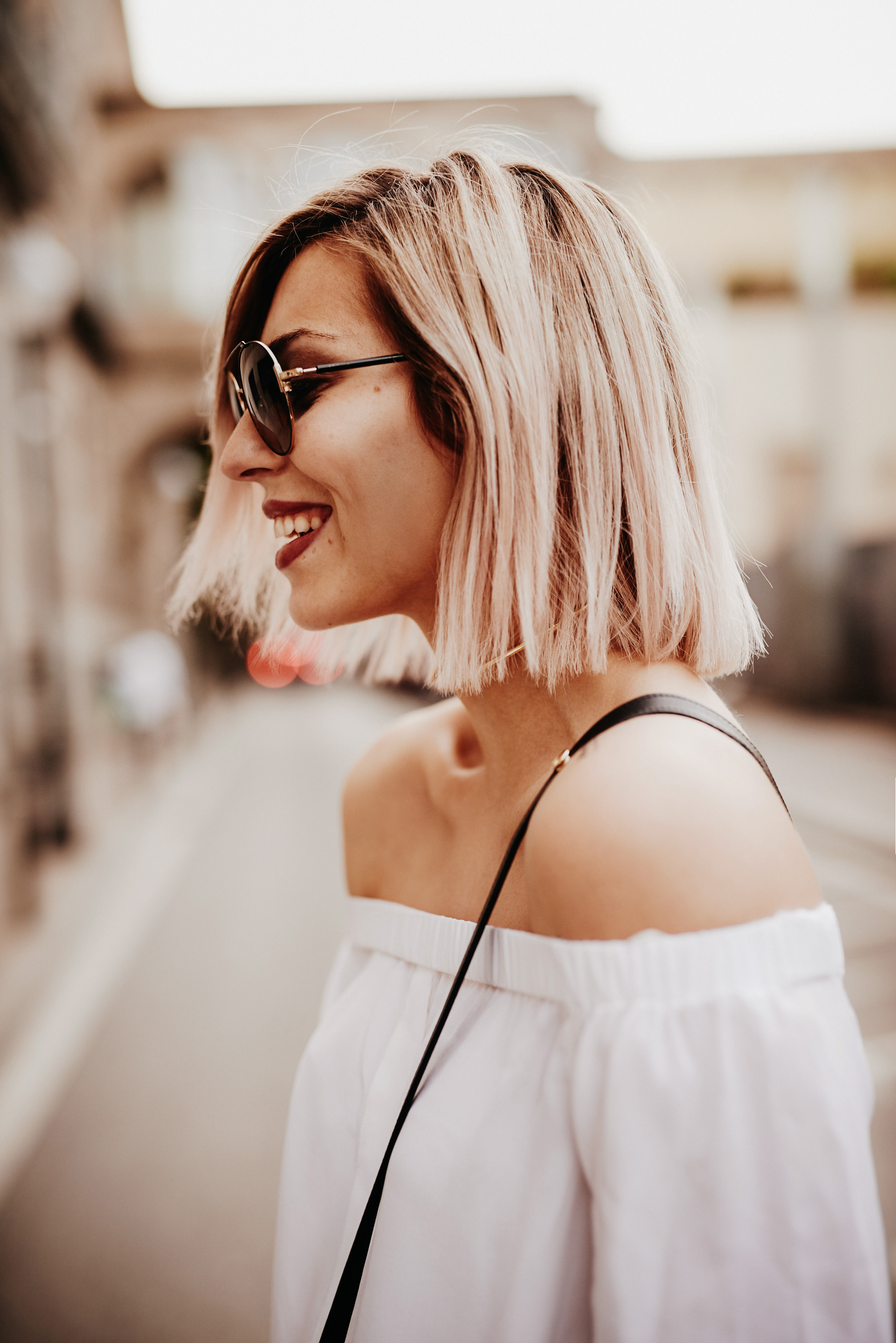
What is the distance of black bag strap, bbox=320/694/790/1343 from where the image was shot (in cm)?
84

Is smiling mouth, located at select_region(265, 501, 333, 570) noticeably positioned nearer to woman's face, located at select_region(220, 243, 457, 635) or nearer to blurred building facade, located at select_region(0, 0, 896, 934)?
woman's face, located at select_region(220, 243, 457, 635)

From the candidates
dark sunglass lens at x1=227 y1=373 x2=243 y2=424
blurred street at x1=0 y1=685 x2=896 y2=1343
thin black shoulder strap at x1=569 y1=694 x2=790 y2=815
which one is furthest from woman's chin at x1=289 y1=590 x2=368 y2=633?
blurred street at x1=0 y1=685 x2=896 y2=1343

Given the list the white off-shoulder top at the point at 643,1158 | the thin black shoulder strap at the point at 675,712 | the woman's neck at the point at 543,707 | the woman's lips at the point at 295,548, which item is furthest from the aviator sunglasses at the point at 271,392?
the white off-shoulder top at the point at 643,1158

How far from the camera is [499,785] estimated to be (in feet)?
3.54

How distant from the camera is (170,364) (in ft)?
59.9

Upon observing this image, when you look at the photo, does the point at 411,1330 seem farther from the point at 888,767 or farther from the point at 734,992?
the point at 888,767

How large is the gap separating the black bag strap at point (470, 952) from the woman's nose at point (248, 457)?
0.55 metres

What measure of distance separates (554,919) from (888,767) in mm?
10441

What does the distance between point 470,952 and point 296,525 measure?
1.95 ft

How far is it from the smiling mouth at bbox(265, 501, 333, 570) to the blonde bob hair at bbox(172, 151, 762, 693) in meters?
0.19

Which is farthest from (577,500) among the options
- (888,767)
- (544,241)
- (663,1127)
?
(888,767)

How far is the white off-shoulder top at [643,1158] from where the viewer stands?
2.35ft

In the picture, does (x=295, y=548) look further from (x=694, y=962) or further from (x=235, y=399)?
(x=694, y=962)

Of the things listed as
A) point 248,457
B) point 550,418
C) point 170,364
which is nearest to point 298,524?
point 248,457
